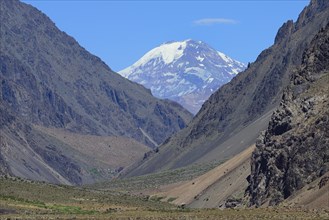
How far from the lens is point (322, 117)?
11969 cm

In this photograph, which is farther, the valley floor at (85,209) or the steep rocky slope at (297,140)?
the steep rocky slope at (297,140)

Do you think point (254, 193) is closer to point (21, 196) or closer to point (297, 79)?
point (297, 79)

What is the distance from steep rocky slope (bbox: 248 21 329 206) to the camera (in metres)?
117

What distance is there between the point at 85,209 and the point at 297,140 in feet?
91.4

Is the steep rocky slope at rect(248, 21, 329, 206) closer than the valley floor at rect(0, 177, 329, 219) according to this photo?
No

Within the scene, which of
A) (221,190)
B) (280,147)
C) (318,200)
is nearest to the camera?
(318,200)

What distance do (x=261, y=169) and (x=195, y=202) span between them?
119ft

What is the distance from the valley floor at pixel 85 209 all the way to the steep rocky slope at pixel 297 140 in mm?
12448

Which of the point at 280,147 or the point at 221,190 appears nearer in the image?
the point at 280,147

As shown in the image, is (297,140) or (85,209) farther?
(297,140)

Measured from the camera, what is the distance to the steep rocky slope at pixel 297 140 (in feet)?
383

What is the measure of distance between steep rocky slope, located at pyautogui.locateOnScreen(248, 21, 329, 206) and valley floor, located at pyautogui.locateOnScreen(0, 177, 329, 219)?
40.8ft

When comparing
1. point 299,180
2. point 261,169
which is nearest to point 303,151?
point 299,180

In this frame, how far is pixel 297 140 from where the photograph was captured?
122m
